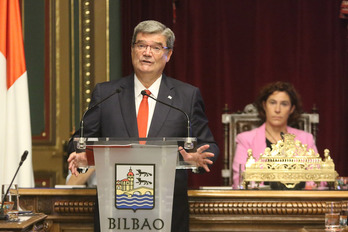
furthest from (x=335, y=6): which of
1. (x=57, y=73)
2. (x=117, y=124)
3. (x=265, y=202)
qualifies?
(x=117, y=124)

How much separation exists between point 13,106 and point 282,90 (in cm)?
201

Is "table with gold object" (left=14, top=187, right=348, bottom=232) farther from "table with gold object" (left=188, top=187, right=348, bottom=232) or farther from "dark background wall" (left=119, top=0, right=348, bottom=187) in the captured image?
"dark background wall" (left=119, top=0, right=348, bottom=187)

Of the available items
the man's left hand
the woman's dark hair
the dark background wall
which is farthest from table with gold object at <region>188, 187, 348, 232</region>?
the dark background wall

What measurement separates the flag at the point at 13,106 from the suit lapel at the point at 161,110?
4.34 ft

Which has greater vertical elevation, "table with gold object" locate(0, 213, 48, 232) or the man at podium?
the man at podium

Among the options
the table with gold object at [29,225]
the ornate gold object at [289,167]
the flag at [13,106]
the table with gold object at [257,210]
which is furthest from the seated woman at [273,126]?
the table with gold object at [29,225]

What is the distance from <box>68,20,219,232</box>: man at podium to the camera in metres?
3.15

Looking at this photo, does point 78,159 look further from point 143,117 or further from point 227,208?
point 227,208

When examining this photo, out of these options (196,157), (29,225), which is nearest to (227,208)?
(196,157)

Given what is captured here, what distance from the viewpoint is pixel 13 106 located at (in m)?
4.23

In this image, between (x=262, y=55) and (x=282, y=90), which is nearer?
(x=282, y=90)

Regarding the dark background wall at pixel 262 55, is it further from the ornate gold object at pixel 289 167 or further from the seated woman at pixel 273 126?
the ornate gold object at pixel 289 167

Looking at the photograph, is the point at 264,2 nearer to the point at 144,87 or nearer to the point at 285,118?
the point at 285,118

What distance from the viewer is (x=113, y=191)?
263 centimetres
